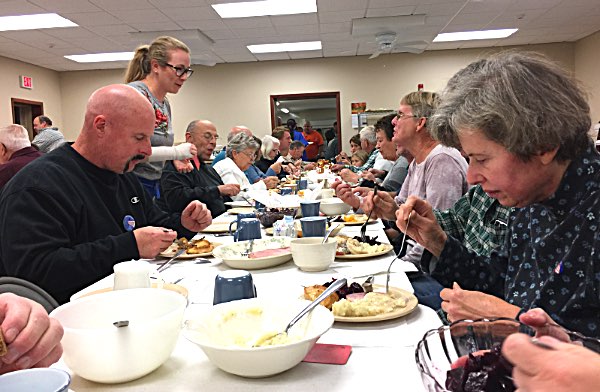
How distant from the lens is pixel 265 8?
692 cm

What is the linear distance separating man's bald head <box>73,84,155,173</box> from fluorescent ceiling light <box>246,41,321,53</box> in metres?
7.45

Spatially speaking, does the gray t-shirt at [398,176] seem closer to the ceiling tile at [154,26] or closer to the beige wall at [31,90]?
the ceiling tile at [154,26]

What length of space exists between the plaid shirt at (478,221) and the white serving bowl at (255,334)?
1009mm

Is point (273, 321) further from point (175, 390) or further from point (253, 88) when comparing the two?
point (253, 88)

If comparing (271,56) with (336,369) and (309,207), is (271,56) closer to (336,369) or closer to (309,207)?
(309,207)

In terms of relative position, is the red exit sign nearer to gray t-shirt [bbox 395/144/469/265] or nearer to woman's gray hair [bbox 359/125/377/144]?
woman's gray hair [bbox 359/125/377/144]

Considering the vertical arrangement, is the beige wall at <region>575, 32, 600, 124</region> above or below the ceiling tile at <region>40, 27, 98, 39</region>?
below

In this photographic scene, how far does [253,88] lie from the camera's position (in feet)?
36.4

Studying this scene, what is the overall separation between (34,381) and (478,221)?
173 centimetres

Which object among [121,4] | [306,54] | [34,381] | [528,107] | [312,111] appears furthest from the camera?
[312,111]

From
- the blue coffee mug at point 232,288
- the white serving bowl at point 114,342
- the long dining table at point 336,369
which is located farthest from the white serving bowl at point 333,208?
the white serving bowl at point 114,342

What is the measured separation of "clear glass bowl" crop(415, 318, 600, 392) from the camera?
801 millimetres

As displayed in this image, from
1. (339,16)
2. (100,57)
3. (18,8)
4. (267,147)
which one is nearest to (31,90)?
(100,57)

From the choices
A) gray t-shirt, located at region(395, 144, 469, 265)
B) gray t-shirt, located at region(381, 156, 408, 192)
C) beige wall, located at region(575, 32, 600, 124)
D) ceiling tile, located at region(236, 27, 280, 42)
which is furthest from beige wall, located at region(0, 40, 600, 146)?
gray t-shirt, located at region(395, 144, 469, 265)
